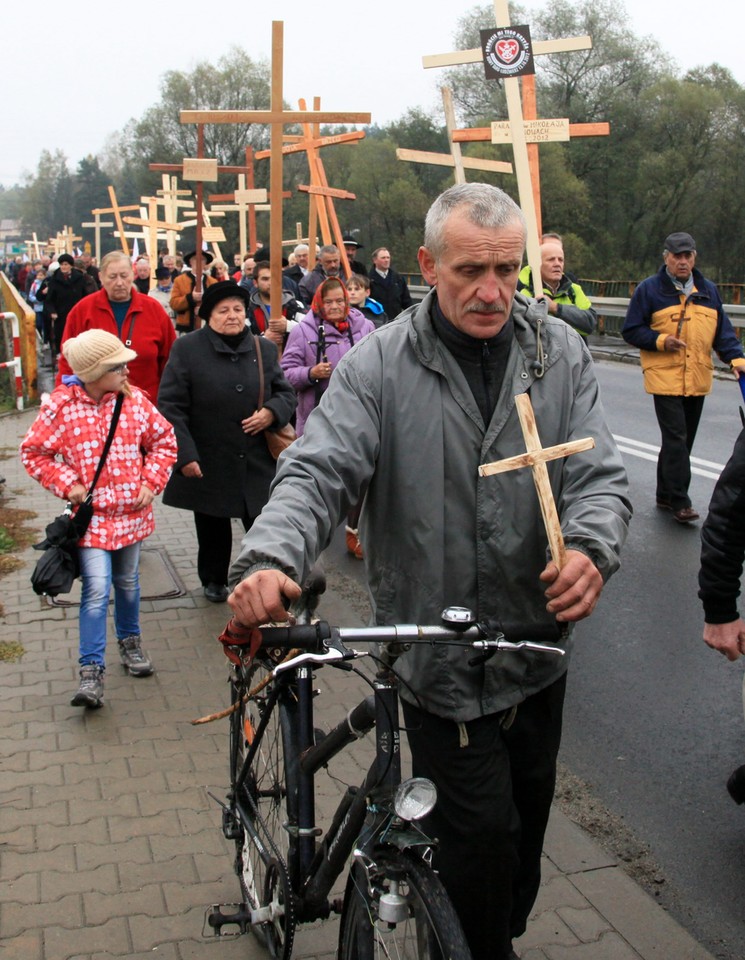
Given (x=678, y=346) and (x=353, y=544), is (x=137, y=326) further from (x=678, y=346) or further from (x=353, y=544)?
(x=678, y=346)

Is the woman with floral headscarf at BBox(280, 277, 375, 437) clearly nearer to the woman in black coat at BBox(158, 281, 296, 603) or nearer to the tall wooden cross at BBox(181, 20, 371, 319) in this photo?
the tall wooden cross at BBox(181, 20, 371, 319)

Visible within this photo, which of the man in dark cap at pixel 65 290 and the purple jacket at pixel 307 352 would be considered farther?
the man in dark cap at pixel 65 290

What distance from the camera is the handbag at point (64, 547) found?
17.3ft

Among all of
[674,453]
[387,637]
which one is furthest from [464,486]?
[674,453]

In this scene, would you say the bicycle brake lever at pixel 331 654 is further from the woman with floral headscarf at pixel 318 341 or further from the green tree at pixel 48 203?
the green tree at pixel 48 203

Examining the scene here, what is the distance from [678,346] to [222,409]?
370 centimetres

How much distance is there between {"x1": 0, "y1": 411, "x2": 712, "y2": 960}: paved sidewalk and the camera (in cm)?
355

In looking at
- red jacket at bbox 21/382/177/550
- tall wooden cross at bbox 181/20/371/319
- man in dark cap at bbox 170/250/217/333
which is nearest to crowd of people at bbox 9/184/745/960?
red jacket at bbox 21/382/177/550

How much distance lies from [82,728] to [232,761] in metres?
1.69

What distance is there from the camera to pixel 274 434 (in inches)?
272

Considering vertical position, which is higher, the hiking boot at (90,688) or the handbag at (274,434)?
the handbag at (274,434)

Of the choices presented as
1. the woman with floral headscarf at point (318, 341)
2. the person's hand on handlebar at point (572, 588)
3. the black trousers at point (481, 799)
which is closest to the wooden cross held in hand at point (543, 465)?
the person's hand on handlebar at point (572, 588)

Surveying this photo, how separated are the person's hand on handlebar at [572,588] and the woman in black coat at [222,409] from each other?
4.34 metres

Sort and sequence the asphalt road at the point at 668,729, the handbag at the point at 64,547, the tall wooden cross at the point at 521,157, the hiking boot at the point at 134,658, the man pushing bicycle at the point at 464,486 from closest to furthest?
the man pushing bicycle at the point at 464,486 < the asphalt road at the point at 668,729 < the tall wooden cross at the point at 521,157 < the handbag at the point at 64,547 < the hiking boot at the point at 134,658
